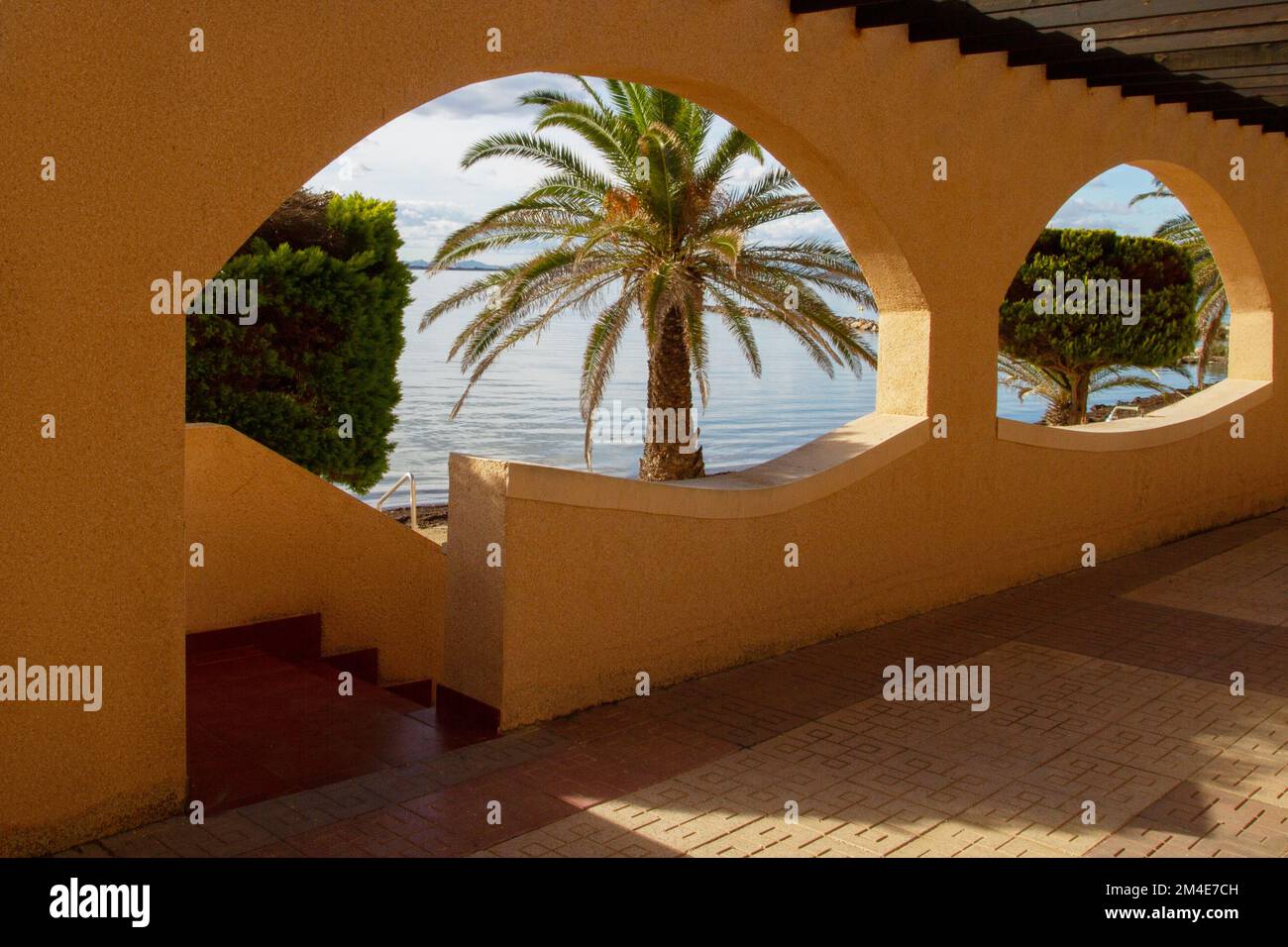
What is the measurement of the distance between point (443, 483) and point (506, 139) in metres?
13.7

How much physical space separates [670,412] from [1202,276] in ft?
58.5

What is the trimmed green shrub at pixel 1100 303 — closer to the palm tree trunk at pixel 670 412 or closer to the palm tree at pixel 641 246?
the palm tree trunk at pixel 670 412

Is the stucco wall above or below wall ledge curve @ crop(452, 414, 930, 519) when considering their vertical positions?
below

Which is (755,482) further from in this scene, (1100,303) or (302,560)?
(1100,303)

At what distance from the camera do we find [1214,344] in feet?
96.9

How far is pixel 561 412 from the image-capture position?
37750 mm

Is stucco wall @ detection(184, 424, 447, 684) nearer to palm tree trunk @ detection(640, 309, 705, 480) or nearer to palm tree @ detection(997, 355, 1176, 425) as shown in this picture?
palm tree trunk @ detection(640, 309, 705, 480)

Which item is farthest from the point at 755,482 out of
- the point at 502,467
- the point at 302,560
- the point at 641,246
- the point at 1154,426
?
the point at 1154,426

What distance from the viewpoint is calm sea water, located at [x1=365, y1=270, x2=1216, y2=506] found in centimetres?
2802

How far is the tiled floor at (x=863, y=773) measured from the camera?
450 cm

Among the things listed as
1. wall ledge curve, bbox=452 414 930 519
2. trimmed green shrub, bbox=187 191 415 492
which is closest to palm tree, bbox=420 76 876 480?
trimmed green shrub, bbox=187 191 415 492

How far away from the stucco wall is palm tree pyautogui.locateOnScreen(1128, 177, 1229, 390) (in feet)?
69.9
